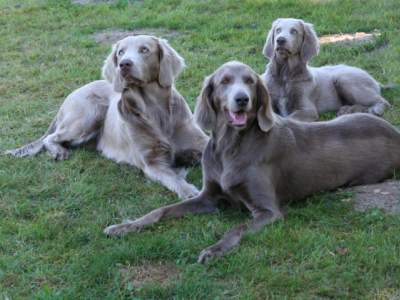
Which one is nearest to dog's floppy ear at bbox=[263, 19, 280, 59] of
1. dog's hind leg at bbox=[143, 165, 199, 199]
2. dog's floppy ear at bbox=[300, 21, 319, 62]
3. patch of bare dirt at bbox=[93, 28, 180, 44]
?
dog's floppy ear at bbox=[300, 21, 319, 62]

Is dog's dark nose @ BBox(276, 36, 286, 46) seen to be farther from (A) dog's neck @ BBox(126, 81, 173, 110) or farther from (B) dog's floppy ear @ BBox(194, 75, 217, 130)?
(B) dog's floppy ear @ BBox(194, 75, 217, 130)

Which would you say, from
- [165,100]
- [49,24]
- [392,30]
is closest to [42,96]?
[165,100]

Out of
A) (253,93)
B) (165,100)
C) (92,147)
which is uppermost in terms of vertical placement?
(253,93)

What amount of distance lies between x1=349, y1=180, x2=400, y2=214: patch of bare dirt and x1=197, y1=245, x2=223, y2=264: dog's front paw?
116cm

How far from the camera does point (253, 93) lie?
17.3ft

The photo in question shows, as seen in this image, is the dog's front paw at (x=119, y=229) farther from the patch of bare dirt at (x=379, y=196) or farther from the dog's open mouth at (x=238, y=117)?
the patch of bare dirt at (x=379, y=196)

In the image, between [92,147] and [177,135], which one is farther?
[92,147]

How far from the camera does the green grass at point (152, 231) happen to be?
4305mm

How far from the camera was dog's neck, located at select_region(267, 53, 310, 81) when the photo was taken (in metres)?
7.89

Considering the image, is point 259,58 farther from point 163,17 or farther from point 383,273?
point 383,273

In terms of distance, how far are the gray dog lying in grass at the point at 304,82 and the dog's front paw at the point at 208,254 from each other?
10.6 ft

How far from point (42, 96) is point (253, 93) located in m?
4.27

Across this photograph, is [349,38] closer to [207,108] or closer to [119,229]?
[207,108]

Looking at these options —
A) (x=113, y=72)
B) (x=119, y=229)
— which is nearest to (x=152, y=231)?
(x=119, y=229)
